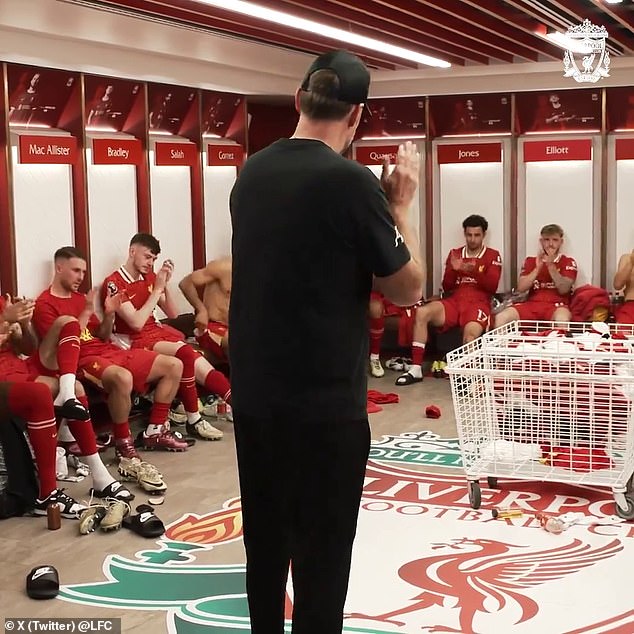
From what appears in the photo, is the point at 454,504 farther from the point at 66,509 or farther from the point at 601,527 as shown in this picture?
the point at 66,509

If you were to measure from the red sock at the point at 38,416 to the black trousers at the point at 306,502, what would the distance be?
3203 millimetres

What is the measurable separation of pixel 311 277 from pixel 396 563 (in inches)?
105

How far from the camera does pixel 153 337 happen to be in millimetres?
7148

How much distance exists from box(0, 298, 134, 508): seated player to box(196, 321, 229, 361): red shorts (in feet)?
6.26

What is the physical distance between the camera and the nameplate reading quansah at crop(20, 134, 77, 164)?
7.16m

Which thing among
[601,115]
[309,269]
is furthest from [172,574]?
[601,115]

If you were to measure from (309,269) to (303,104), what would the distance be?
380 millimetres

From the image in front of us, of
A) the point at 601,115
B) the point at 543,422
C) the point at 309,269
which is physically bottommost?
the point at 543,422

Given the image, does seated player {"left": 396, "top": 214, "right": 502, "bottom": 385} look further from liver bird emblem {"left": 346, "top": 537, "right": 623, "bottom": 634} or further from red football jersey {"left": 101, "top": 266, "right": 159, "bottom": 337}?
liver bird emblem {"left": 346, "top": 537, "right": 623, "bottom": 634}

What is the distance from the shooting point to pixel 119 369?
6344 mm

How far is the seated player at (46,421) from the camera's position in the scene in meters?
5.17

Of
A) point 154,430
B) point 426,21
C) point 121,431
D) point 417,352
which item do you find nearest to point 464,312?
point 417,352

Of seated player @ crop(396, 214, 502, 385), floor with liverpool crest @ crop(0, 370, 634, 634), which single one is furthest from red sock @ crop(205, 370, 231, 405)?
seated player @ crop(396, 214, 502, 385)

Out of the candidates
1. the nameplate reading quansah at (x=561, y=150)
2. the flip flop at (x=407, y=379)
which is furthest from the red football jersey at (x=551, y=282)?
the flip flop at (x=407, y=379)
